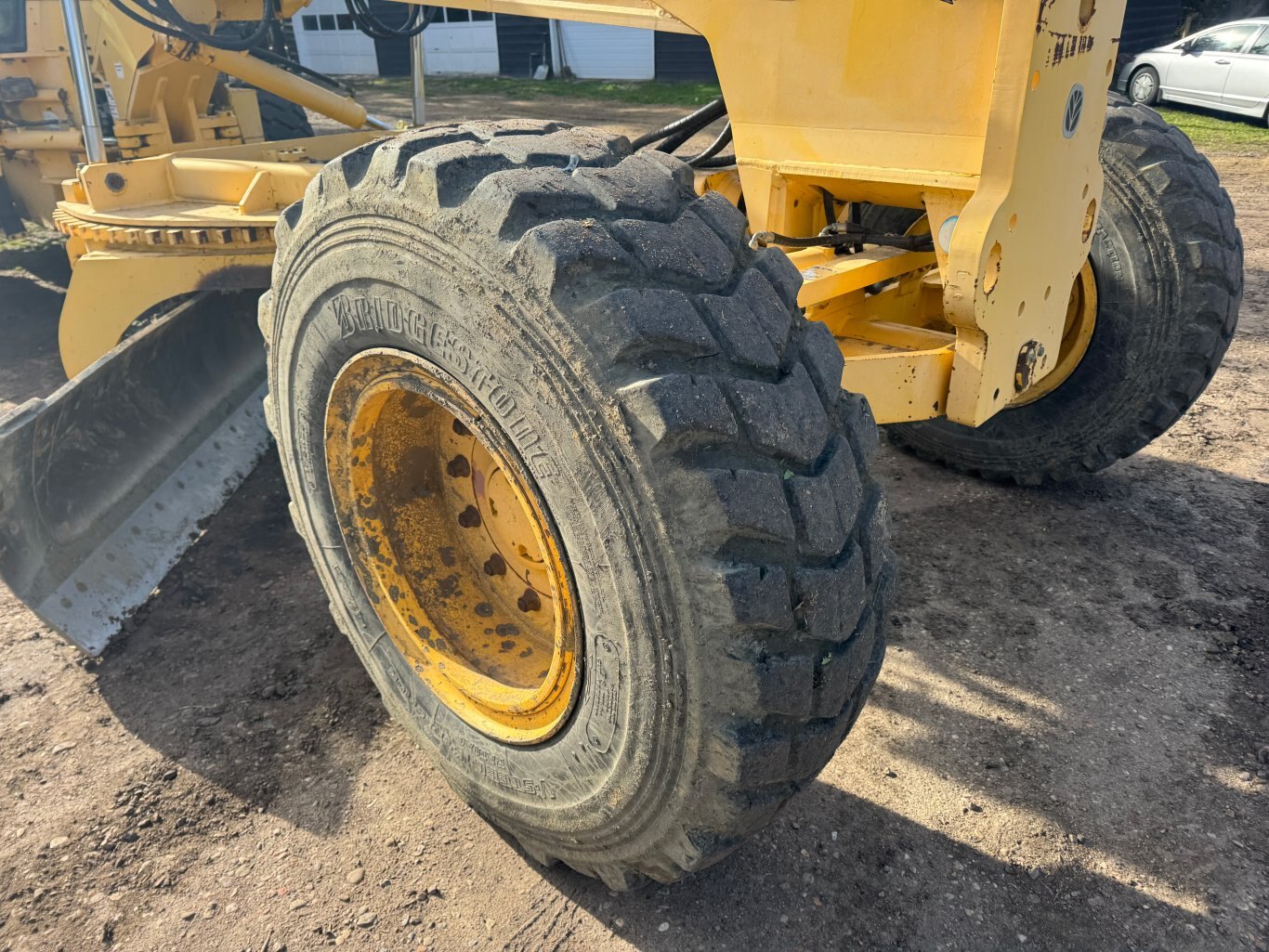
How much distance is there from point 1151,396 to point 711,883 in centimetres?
246

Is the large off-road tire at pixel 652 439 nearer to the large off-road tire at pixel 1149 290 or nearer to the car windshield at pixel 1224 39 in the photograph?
the large off-road tire at pixel 1149 290

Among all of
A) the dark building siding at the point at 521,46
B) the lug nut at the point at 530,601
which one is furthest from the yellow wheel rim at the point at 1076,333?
the dark building siding at the point at 521,46

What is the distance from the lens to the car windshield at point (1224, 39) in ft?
40.8

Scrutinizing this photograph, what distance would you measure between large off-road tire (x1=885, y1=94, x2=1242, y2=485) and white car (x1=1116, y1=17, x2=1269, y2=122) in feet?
36.1

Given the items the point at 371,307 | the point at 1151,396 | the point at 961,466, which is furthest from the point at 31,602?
the point at 1151,396

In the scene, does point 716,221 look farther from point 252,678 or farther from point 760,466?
point 252,678

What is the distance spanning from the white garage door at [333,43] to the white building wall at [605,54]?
17.7 ft

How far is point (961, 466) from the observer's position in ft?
13.3

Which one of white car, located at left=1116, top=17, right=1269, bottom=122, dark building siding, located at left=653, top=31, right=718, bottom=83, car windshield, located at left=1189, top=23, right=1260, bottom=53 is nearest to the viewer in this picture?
white car, located at left=1116, top=17, right=1269, bottom=122

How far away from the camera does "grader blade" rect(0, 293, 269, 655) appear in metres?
3.03

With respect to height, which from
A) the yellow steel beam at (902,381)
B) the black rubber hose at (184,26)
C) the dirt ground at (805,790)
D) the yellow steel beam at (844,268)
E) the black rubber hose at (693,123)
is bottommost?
the dirt ground at (805,790)

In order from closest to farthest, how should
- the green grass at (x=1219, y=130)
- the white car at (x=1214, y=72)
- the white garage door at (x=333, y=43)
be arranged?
1. the green grass at (x=1219, y=130)
2. the white car at (x=1214, y=72)
3. the white garage door at (x=333, y=43)

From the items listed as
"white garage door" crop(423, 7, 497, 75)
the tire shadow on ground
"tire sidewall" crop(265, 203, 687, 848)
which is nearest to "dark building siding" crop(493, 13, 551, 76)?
"white garage door" crop(423, 7, 497, 75)

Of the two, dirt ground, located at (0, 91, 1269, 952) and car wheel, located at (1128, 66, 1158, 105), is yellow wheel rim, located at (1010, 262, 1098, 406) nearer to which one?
dirt ground, located at (0, 91, 1269, 952)
